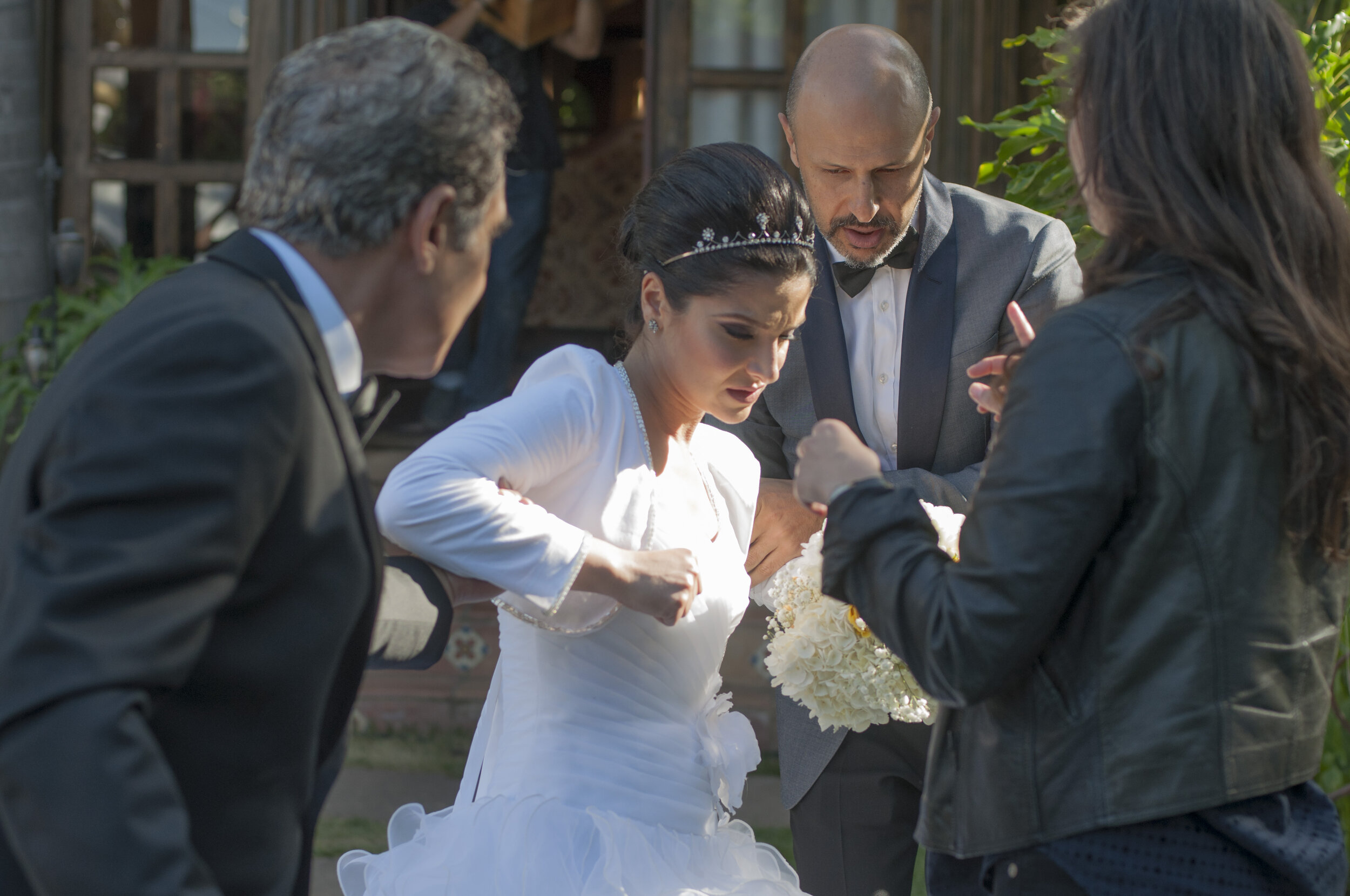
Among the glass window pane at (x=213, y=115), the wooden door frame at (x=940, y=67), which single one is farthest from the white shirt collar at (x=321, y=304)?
the glass window pane at (x=213, y=115)

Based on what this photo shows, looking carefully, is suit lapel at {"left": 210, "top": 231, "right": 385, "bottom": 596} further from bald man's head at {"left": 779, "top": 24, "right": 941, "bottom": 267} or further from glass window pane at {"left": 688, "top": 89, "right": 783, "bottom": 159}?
glass window pane at {"left": 688, "top": 89, "right": 783, "bottom": 159}

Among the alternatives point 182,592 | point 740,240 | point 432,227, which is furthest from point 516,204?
point 182,592

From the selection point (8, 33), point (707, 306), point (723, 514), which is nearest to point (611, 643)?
point (723, 514)

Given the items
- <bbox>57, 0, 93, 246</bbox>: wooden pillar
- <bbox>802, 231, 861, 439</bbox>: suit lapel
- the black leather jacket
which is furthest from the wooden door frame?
the black leather jacket

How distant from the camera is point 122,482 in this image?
3.51ft

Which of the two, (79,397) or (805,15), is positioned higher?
(805,15)

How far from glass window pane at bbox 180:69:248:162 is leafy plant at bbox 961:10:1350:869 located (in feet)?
11.5

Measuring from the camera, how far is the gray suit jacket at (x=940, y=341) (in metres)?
2.58

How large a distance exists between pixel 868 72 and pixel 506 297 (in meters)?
3.55

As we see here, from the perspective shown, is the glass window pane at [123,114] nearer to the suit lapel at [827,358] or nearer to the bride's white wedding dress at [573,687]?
the suit lapel at [827,358]

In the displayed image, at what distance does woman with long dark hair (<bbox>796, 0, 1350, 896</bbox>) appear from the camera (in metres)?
1.38

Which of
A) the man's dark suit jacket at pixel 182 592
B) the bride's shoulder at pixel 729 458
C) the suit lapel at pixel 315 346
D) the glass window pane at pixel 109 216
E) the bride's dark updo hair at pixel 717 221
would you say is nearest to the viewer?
the man's dark suit jacket at pixel 182 592

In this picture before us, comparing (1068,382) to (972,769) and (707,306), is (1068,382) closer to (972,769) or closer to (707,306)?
(972,769)

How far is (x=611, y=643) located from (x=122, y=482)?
3.45 ft
